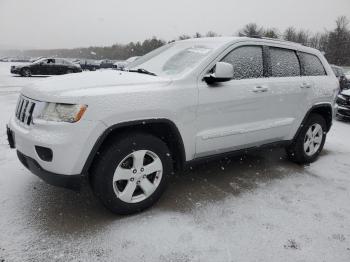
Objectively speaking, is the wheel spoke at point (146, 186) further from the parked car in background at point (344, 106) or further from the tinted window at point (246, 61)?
the parked car in background at point (344, 106)

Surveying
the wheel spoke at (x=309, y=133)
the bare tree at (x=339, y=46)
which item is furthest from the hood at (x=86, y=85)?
the bare tree at (x=339, y=46)

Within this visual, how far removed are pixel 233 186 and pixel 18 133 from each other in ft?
7.98

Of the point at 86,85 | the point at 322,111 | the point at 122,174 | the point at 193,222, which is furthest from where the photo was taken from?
the point at 322,111

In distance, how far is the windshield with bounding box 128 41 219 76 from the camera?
349 centimetres

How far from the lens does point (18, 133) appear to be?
9.66 ft

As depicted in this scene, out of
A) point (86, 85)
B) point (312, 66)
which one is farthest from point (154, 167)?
point (312, 66)

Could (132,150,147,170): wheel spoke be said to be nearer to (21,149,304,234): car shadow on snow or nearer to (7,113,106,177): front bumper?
(7,113,106,177): front bumper

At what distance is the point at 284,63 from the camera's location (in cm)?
436

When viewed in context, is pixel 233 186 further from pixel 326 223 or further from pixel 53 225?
pixel 53 225

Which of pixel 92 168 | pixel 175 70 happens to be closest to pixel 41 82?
pixel 92 168

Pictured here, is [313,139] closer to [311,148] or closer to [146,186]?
[311,148]

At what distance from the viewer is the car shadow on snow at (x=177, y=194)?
2984mm

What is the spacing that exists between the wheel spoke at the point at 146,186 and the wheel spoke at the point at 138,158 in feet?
0.55

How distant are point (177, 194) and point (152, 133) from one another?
84 cm
